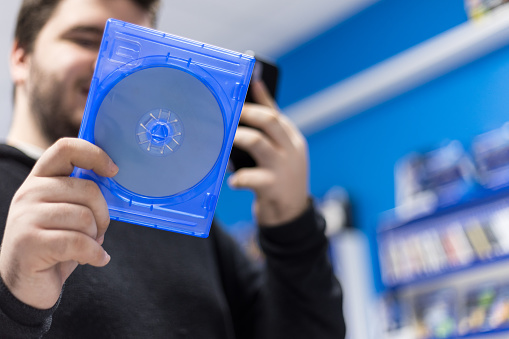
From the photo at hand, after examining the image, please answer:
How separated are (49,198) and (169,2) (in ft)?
8.73

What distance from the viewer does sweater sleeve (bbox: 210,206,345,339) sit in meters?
0.88

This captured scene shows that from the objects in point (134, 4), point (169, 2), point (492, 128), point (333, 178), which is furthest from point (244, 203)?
point (134, 4)

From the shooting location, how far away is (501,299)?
81.8 inches

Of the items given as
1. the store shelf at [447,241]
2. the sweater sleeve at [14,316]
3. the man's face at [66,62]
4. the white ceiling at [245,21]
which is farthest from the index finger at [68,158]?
the white ceiling at [245,21]

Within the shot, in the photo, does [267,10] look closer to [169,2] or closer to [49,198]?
[169,2]

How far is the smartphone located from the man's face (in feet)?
1.03

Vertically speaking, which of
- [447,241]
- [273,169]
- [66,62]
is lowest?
[273,169]

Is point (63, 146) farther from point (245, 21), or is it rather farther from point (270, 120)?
point (245, 21)

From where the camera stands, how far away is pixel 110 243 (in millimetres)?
728

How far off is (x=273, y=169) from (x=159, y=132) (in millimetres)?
382

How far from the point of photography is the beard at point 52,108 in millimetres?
801

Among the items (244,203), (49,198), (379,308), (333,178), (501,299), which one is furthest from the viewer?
(244,203)

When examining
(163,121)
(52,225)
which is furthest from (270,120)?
(52,225)

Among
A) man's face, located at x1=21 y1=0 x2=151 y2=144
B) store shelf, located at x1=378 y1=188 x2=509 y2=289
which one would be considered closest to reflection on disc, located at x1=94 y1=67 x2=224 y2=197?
man's face, located at x1=21 y1=0 x2=151 y2=144
